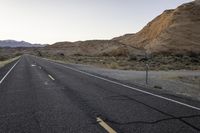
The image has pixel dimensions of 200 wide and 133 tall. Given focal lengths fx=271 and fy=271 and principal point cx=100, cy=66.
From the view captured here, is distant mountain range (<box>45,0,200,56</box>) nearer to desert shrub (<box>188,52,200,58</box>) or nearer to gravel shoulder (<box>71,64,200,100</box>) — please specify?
desert shrub (<box>188,52,200,58</box>)

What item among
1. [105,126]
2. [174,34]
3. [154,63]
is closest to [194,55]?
[174,34]

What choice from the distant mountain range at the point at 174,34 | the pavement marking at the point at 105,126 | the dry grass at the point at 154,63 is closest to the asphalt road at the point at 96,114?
the pavement marking at the point at 105,126

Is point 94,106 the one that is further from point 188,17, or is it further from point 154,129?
point 188,17

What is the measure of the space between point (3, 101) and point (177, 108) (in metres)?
5.86

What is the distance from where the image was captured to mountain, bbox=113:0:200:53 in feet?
236

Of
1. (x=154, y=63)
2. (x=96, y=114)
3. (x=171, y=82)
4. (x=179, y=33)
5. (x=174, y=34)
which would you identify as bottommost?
(x=154, y=63)

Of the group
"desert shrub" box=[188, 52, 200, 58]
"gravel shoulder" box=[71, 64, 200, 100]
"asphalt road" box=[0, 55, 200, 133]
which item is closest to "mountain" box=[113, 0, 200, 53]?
"desert shrub" box=[188, 52, 200, 58]

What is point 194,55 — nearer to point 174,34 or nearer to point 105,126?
point 174,34

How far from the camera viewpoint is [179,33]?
77.1 metres

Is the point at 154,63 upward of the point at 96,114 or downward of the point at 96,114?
downward

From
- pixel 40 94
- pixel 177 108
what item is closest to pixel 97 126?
pixel 177 108

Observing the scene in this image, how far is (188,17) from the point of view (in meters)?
82.3

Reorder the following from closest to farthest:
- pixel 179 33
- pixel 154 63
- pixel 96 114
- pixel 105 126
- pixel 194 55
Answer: pixel 105 126, pixel 96 114, pixel 154 63, pixel 194 55, pixel 179 33

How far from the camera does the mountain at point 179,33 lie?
71931 mm
